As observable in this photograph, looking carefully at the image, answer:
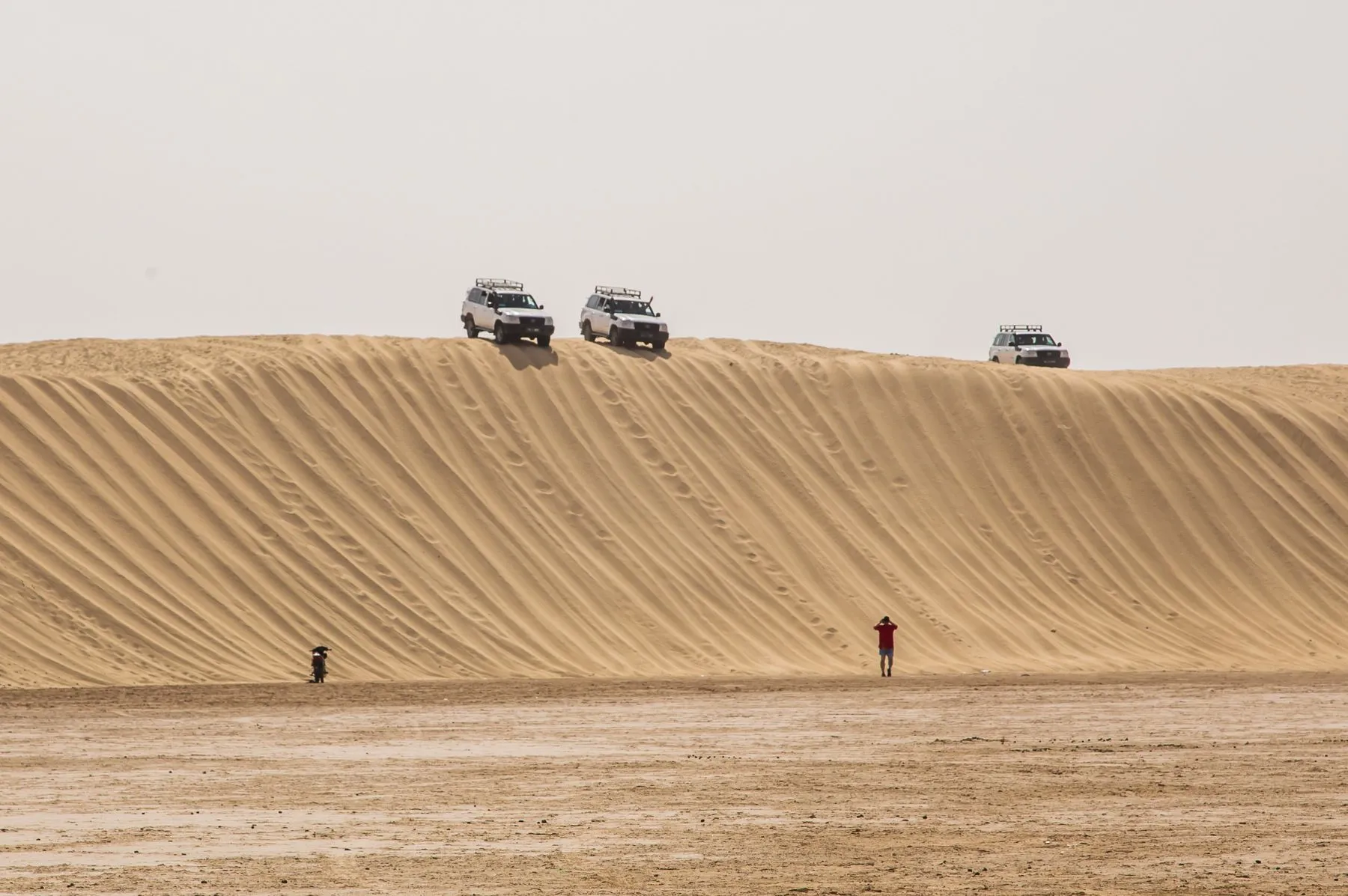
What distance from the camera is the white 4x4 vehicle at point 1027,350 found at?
47812 millimetres

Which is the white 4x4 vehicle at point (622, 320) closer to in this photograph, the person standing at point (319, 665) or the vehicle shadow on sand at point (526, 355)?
the vehicle shadow on sand at point (526, 355)

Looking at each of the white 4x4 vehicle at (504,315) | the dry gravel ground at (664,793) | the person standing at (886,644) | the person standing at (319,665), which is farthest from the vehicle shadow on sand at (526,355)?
the dry gravel ground at (664,793)

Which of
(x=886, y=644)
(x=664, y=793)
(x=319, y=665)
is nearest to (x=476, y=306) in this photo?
(x=886, y=644)

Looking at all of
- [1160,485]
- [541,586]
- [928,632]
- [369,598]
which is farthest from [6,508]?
[1160,485]

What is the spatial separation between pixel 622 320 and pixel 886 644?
15.5 m

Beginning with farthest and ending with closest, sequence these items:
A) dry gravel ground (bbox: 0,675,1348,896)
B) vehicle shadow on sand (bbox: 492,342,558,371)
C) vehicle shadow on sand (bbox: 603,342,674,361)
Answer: vehicle shadow on sand (bbox: 603,342,674,361)
vehicle shadow on sand (bbox: 492,342,558,371)
dry gravel ground (bbox: 0,675,1348,896)

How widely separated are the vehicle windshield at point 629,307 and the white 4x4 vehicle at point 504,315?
1.97 meters

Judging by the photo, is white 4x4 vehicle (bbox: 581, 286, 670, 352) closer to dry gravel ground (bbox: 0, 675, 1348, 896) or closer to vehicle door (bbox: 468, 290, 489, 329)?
vehicle door (bbox: 468, 290, 489, 329)

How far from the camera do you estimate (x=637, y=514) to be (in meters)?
34.5

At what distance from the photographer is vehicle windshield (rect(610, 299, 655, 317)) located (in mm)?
41875

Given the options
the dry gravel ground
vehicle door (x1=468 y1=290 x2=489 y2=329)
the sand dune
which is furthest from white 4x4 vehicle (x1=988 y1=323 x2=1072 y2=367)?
the dry gravel ground

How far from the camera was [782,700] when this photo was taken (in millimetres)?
23547

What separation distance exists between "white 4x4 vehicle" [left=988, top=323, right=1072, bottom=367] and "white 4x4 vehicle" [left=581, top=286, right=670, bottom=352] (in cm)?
1040

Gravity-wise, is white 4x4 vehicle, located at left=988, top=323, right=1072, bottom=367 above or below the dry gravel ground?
above
